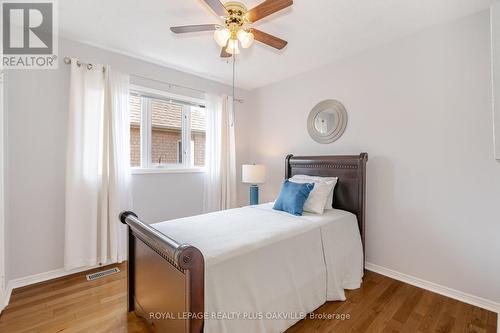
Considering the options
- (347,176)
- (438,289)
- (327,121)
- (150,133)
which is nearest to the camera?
(438,289)

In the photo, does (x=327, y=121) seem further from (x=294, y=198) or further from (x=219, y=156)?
(x=219, y=156)

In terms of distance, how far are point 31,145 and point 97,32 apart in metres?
1.34

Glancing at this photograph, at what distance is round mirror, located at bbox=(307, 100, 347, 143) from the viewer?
2.94 m

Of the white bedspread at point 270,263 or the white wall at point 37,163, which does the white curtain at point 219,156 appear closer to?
the white bedspread at point 270,263

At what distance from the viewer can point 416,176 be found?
7.79 ft

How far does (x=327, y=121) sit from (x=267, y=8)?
1.85 meters

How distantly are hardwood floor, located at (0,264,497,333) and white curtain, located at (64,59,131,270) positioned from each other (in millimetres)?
406

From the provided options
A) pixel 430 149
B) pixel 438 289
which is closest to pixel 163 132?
pixel 430 149

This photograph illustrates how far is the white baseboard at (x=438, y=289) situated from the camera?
6.53 ft

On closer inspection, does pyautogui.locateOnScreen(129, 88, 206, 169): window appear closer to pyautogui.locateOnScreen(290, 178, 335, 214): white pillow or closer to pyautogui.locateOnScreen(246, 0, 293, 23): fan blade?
pyautogui.locateOnScreen(290, 178, 335, 214): white pillow

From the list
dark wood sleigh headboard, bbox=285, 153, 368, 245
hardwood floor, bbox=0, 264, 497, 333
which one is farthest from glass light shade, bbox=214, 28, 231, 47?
hardwood floor, bbox=0, 264, 497, 333

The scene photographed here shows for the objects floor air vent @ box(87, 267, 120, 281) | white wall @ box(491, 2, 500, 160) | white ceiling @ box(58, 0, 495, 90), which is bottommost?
floor air vent @ box(87, 267, 120, 281)

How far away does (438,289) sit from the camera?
7.36 ft

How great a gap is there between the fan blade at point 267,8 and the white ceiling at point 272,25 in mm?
308
